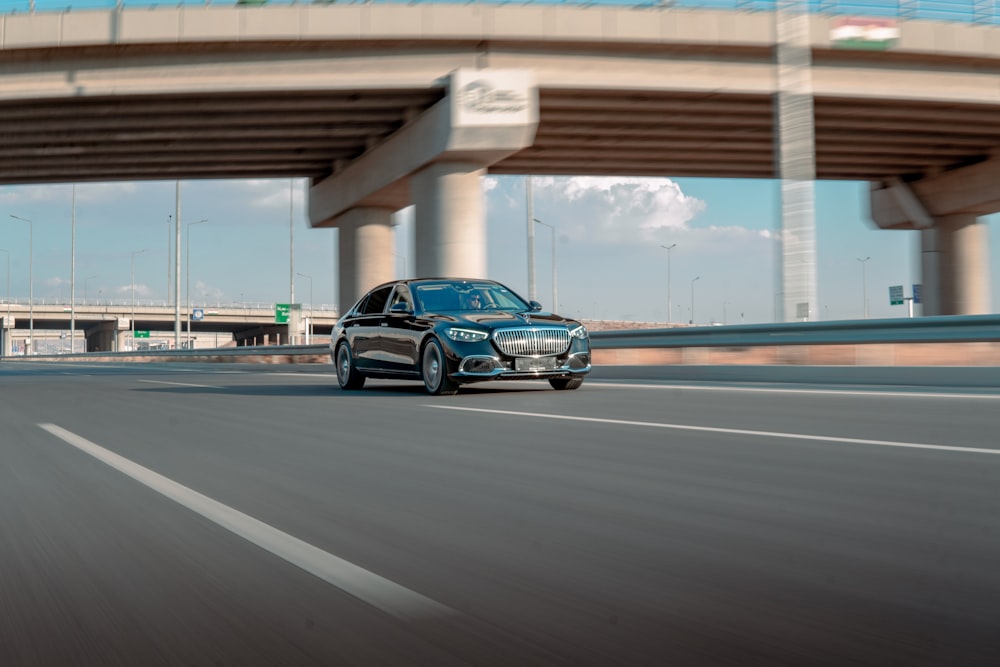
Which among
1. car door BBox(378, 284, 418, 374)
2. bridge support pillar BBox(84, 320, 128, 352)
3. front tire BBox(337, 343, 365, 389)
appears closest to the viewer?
car door BBox(378, 284, 418, 374)

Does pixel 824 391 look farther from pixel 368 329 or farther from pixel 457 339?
pixel 368 329

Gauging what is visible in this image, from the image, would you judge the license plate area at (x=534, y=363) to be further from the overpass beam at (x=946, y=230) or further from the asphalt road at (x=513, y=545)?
the overpass beam at (x=946, y=230)

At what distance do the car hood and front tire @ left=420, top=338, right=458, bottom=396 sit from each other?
429mm

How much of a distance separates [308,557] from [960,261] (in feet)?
141

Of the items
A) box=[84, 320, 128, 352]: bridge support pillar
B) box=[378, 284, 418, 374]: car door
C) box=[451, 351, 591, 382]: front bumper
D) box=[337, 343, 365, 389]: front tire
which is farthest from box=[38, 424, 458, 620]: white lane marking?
box=[84, 320, 128, 352]: bridge support pillar

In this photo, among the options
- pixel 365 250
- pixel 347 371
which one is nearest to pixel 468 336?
pixel 347 371

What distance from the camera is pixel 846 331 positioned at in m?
14.9

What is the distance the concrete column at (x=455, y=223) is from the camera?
95.7 ft

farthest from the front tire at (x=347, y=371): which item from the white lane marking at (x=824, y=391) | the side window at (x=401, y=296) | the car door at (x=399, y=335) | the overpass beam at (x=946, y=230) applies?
the overpass beam at (x=946, y=230)

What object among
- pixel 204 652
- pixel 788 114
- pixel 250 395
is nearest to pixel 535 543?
pixel 204 652

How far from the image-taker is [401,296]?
1547cm

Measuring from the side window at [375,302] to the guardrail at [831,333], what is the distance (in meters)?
5.06

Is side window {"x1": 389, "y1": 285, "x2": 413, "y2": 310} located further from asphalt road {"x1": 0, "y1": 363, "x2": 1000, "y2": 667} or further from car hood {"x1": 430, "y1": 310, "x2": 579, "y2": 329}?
asphalt road {"x1": 0, "y1": 363, "x2": 1000, "y2": 667}

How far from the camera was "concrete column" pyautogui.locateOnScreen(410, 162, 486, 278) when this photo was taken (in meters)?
29.2
